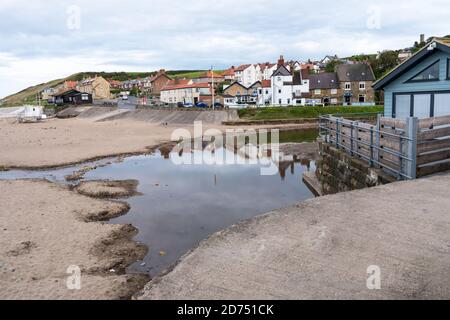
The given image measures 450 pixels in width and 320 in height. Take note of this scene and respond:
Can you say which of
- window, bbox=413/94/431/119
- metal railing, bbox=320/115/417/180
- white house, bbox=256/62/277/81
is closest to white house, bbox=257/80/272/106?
white house, bbox=256/62/277/81

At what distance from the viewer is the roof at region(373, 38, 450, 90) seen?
16516 millimetres

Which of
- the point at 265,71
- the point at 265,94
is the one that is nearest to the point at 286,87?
the point at 265,94

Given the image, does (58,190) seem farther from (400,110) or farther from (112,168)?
(400,110)

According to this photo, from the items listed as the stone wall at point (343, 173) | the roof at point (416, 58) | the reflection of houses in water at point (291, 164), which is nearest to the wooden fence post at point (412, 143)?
the stone wall at point (343, 173)

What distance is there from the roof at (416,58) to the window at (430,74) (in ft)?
1.63

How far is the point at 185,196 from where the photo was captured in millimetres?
18234

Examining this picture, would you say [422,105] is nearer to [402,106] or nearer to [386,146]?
[402,106]

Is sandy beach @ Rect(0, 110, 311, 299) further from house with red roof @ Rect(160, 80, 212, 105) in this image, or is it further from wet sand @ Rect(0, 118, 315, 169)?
house with red roof @ Rect(160, 80, 212, 105)

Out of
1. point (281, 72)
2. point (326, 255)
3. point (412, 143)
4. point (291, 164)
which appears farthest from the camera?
point (281, 72)

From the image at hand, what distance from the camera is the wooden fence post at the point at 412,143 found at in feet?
34.9

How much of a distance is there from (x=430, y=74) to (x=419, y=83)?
656 mm

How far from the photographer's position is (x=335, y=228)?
787cm
